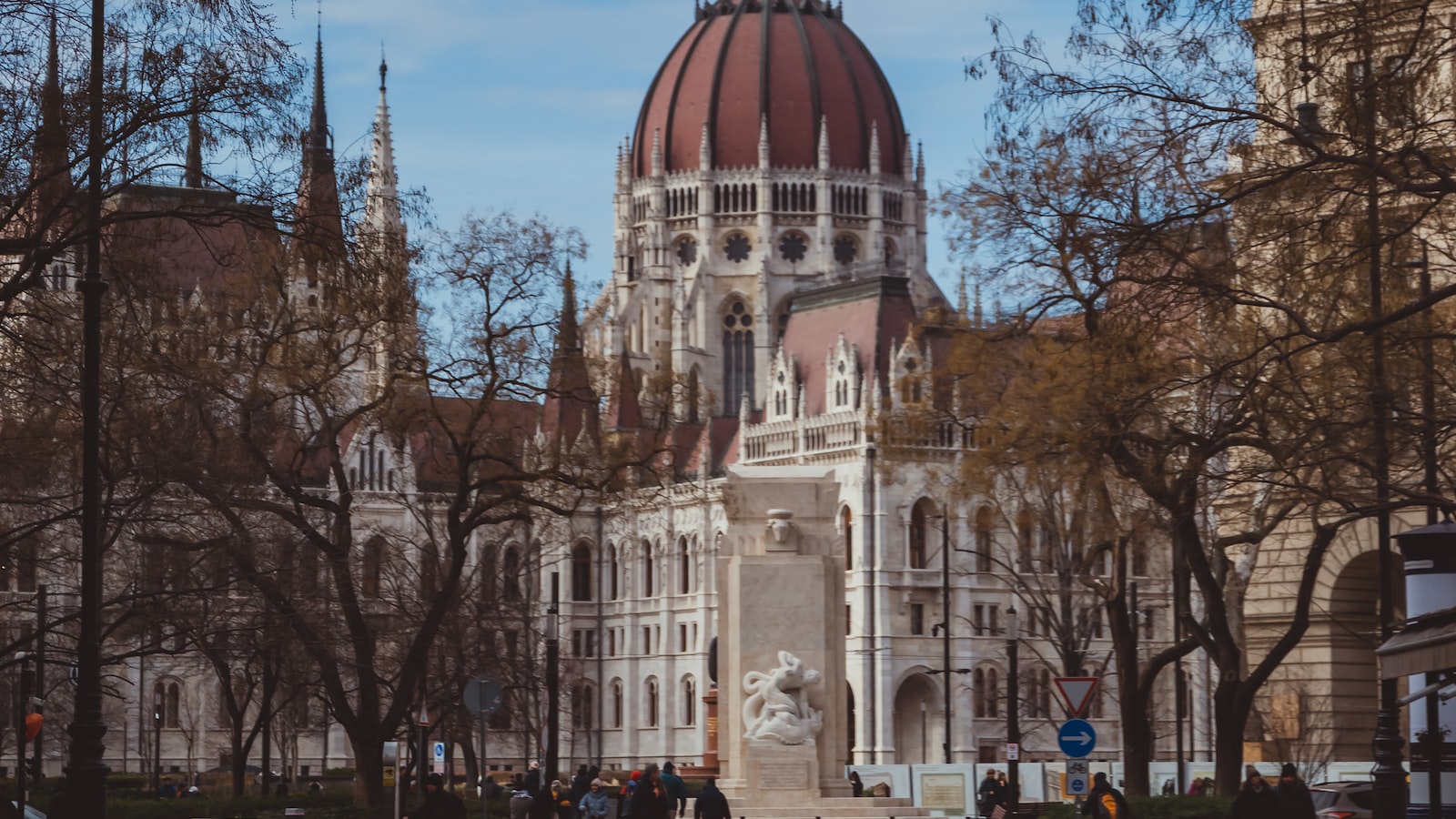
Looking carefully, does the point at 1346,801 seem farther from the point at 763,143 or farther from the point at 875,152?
the point at 875,152

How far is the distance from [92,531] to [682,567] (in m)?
97.5

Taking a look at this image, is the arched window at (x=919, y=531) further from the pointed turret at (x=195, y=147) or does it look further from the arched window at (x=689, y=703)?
the pointed turret at (x=195, y=147)

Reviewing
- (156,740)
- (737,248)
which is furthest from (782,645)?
(737,248)

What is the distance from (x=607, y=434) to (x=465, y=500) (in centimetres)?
417

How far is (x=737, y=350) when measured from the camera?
458 feet

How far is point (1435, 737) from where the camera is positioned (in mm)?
22750

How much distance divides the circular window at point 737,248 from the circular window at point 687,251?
68.2 inches

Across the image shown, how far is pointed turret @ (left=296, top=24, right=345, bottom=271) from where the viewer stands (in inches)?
997

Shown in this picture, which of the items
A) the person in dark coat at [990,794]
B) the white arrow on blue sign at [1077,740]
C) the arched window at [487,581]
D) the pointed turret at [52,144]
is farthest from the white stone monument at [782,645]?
the arched window at [487,581]

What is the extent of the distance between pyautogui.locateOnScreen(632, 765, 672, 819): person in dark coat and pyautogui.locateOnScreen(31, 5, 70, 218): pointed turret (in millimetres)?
12324

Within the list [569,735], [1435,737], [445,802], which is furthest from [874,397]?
[1435,737]

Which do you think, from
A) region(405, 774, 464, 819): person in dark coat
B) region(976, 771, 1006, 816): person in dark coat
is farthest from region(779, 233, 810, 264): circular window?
region(405, 774, 464, 819): person in dark coat

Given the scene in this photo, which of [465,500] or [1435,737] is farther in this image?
[465,500]

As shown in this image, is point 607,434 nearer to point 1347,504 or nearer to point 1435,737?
point 1347,504
